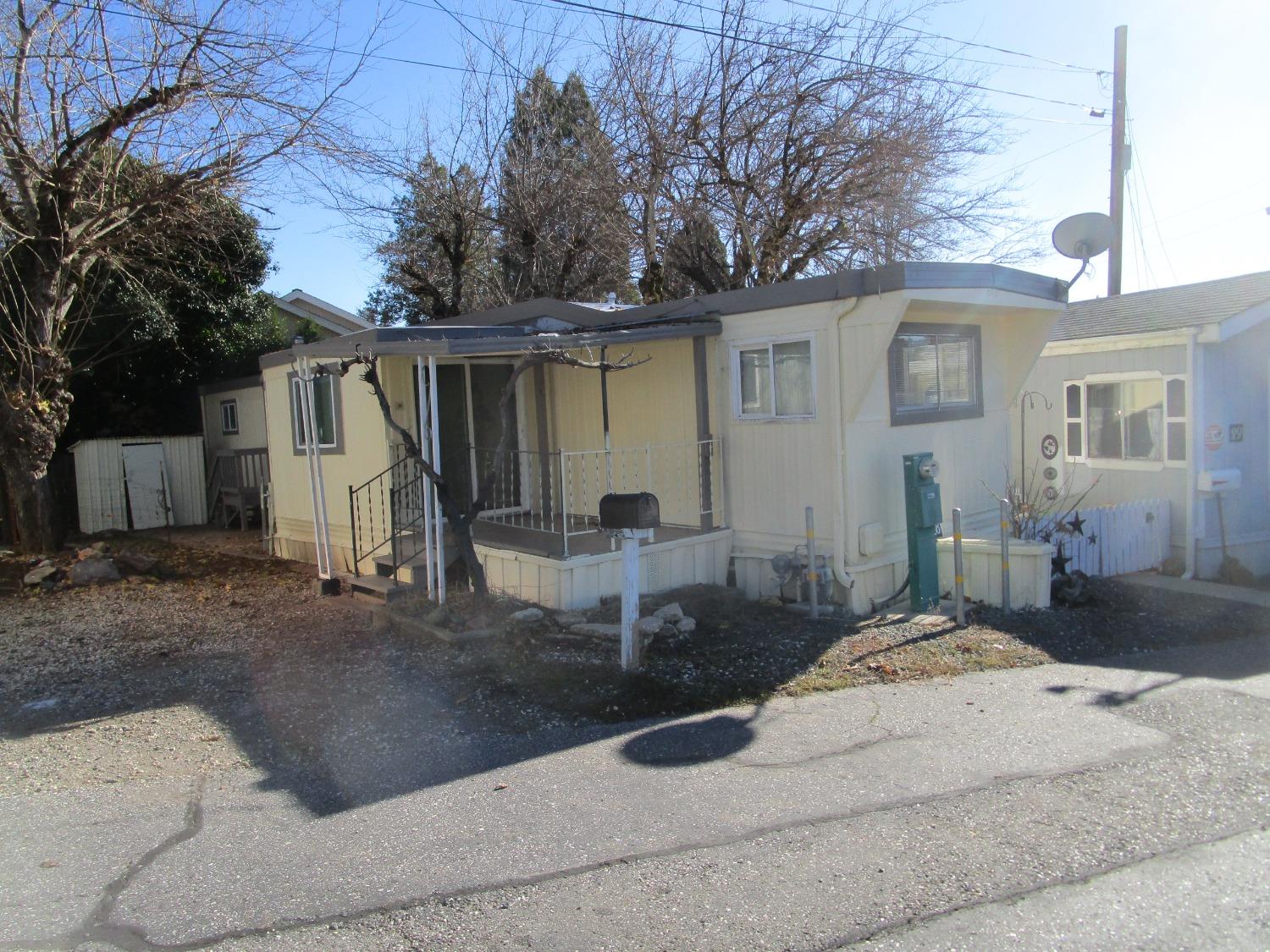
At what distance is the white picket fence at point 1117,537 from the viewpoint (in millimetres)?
9328

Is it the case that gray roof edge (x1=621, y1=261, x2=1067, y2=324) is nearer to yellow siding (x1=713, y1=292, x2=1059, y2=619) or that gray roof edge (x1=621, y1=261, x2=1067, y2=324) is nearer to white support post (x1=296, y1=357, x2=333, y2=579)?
yellow siding (x1=713, y1=292, x2=1059, y2=619)

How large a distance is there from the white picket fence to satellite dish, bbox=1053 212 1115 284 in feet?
8.37

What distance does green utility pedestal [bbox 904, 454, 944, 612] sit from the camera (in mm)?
7941

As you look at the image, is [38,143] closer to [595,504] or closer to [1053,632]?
[595,504]

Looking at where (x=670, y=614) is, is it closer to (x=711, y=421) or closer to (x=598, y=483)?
(x=711, y=421)

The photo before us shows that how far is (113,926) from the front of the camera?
3.36 metres

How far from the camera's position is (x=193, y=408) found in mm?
16969

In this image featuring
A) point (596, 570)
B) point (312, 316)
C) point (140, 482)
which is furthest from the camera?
point (312, 316)

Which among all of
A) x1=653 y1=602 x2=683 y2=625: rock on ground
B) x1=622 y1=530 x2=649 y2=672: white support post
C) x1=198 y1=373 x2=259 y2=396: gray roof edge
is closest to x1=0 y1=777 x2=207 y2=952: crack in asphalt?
x1=622 y1=530 x2=649 y2=672: white support post

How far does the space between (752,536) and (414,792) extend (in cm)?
484

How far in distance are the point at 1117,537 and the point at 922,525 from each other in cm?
322

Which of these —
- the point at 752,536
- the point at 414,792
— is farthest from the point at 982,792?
the point at 752,536

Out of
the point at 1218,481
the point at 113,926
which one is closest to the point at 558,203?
the point at 1218,481

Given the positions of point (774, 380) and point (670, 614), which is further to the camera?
point (774, 380)
